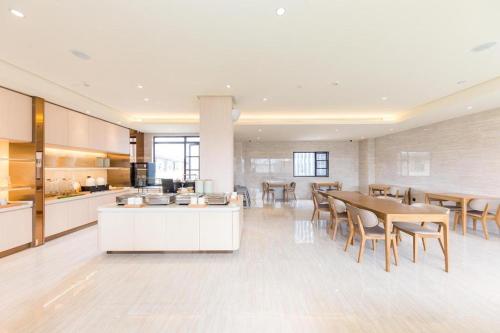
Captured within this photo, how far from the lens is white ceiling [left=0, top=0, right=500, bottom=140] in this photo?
2.23 meters

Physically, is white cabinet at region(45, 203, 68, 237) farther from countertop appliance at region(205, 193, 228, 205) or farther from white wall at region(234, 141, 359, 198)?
white wall at region(234, 141, 359, 198)

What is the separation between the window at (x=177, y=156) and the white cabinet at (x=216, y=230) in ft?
17.7

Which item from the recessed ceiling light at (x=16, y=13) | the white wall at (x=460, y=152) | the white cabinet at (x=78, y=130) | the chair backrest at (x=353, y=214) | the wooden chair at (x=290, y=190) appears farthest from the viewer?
the wooden chair at (x=290, y=190)

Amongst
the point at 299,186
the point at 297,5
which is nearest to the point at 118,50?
the point at 297,5

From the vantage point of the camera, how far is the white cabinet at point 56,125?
4.42m

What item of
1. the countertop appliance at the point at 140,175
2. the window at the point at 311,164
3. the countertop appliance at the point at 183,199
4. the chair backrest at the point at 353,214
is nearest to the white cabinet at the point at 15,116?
the countertop appliance at the point at 183,199

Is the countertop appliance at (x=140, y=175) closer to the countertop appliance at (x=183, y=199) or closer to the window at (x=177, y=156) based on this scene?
the window at (x=177, y=156)

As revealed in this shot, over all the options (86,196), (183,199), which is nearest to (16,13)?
(183,199)

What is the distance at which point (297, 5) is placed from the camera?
215cm

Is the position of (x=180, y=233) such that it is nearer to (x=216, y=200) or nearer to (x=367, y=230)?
(x=216, y=200)

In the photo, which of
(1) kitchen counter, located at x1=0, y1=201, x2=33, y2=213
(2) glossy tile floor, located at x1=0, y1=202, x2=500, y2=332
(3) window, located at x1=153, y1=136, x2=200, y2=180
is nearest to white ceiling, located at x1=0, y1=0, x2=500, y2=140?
(1) kitchen counter, located at x1=0, y1=201, x2=33, y2=213

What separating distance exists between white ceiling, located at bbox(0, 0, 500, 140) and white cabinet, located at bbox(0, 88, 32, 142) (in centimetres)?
21

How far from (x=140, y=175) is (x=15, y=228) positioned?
12.5 ft

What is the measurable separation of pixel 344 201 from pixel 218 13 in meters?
3.99
